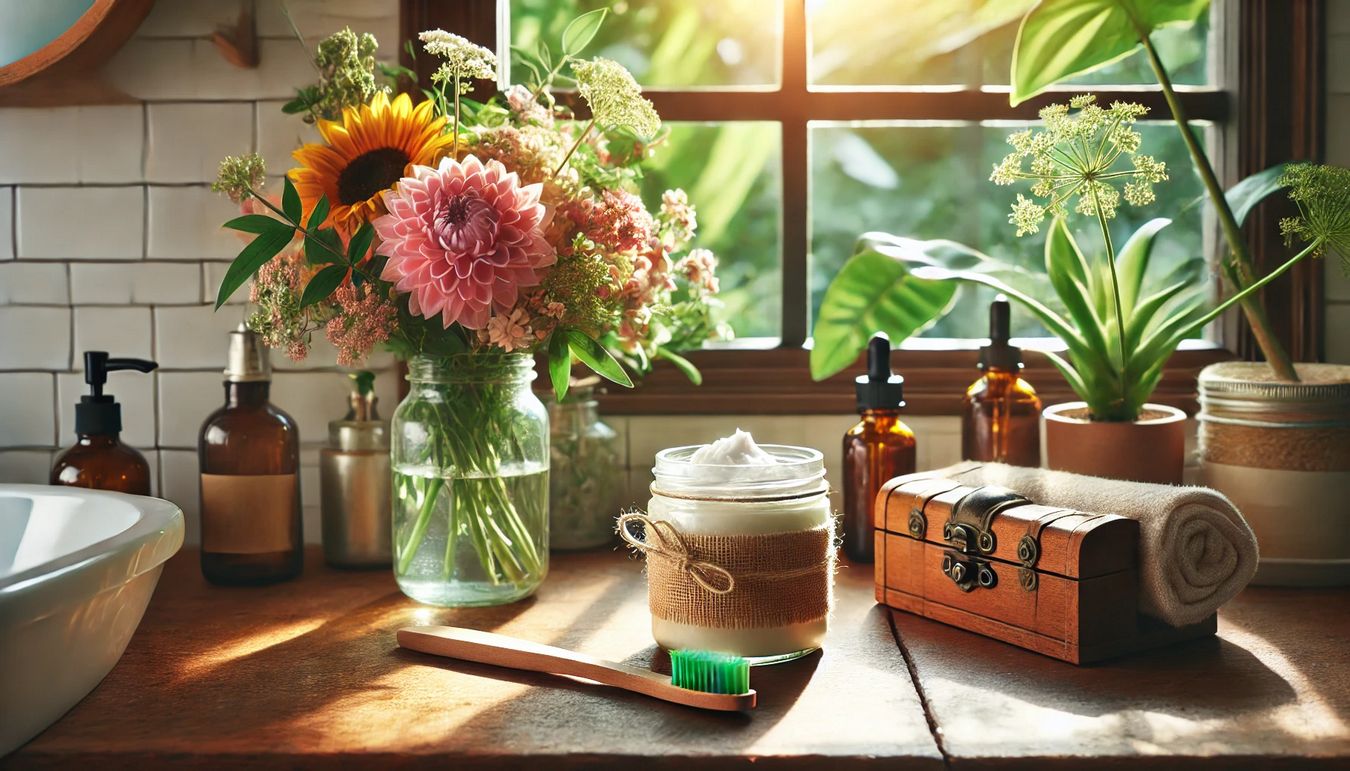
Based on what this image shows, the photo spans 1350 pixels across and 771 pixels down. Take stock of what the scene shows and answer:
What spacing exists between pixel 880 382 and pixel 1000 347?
0.53 ft

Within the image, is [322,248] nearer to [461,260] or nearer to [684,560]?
[461,260]

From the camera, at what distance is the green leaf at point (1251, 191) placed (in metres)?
1.24

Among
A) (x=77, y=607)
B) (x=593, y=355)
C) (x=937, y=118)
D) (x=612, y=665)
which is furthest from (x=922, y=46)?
(x=77, y=607)

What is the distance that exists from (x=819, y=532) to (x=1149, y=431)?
446 mm

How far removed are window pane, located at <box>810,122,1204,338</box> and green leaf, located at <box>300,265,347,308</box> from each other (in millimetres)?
749

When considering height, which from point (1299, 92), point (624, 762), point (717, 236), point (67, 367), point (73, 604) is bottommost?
point (624, 762)

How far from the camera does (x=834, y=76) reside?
1.54 m

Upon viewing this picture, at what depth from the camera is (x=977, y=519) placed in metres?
0.97

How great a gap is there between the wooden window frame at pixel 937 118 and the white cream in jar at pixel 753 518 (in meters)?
0.49

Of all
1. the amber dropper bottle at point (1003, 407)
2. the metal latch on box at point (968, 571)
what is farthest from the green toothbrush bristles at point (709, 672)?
the amber dropper bottle at point (1003, 407)

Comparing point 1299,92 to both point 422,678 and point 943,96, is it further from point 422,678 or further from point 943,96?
point 422,678

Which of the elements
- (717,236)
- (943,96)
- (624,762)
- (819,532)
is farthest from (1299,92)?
(624,762)

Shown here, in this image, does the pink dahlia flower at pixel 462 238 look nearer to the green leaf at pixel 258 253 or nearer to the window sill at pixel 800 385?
the green leaf at pixel 258 253

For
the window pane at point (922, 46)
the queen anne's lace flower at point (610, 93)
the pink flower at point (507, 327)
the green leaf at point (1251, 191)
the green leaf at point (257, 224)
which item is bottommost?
the pink flower at point (507, 327)
